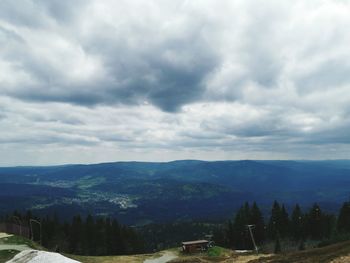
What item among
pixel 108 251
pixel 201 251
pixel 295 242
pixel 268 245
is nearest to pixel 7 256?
pixel 201 251

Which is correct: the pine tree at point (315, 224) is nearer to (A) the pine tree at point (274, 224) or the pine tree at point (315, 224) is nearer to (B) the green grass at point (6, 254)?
(A) the pine tree at point (274, 224)

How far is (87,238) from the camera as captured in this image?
117 meters

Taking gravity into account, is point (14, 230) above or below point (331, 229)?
above

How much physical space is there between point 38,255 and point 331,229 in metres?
104

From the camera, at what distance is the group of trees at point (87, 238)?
115m

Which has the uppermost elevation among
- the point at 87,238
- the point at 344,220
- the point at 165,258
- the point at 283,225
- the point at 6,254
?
the point at 6,254

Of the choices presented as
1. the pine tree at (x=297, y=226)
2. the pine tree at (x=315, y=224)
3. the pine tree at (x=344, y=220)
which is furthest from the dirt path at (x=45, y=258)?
the pine tree at (x=315, y=224)

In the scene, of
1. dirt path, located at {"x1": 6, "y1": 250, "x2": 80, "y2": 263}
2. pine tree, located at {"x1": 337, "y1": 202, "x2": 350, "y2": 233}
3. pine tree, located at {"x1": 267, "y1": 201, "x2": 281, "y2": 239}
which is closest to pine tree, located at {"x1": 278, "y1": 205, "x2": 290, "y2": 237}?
pine tree, located at {"x1": 267, "y1": 201, "x2": 281, "y2": 239}

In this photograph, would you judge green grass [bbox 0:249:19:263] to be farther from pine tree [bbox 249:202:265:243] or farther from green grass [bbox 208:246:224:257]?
pine tree [bbox 249:202:265:243]

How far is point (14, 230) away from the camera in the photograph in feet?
233

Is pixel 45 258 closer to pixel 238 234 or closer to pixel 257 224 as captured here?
pixel 238 234

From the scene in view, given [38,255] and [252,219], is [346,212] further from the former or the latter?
[38,255]

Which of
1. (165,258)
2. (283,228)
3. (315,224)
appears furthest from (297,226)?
(165,258)

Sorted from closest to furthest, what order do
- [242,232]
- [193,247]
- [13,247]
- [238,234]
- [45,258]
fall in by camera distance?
1. [45,258]
2. [13,247]
3. [193,247]
4. [242,232]
5. [238,234]
